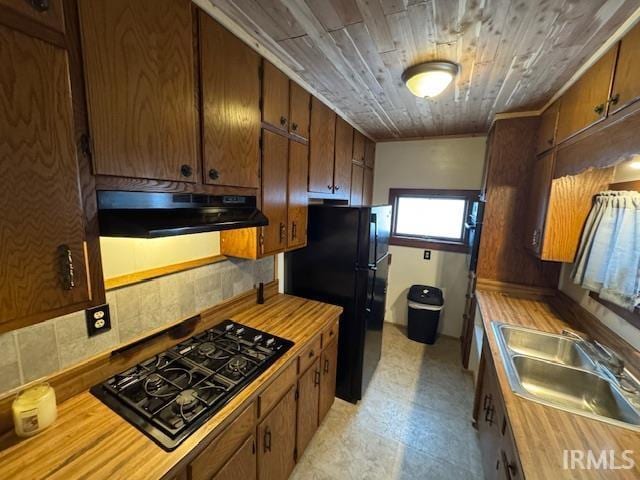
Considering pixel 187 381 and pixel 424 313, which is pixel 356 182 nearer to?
pixel 424 313

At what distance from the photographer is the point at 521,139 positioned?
2342 mm

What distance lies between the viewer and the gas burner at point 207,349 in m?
1.39

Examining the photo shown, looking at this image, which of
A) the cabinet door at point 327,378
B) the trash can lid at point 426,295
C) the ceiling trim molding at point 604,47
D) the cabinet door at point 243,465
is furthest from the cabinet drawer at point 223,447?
the trash can lid at point 426,295

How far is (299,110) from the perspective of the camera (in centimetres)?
190

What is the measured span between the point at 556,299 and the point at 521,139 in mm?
1411

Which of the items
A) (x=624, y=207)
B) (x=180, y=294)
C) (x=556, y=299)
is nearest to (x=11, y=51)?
(x=180, y=294)

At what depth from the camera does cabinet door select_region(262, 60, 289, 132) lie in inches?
61.1

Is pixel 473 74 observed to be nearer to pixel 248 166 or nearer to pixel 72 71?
pixel 248 166

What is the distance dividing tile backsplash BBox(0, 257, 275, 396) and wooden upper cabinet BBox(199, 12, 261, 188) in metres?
0.64

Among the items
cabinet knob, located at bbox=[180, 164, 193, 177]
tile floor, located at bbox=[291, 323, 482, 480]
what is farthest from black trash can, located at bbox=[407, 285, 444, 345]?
cabinet knob, located at bbox=[180, 164, 193, 177]

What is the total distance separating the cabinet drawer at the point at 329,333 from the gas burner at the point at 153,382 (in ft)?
3.18

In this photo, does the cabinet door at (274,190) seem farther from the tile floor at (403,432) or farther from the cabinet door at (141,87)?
the tile floor at (403,432)

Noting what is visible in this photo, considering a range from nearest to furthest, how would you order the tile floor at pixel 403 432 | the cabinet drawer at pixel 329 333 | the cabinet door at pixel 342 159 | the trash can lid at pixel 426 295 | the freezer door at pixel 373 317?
the tile floor at pixel 403 432
the cabinet drawer at pixel 329 333
the freezer door at pixel 373 317
the cabinet door at pixel 342 159
the trash can lid at pixel 426 295

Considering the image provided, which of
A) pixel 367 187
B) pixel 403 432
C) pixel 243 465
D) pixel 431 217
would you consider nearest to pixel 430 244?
pixel 431 217
